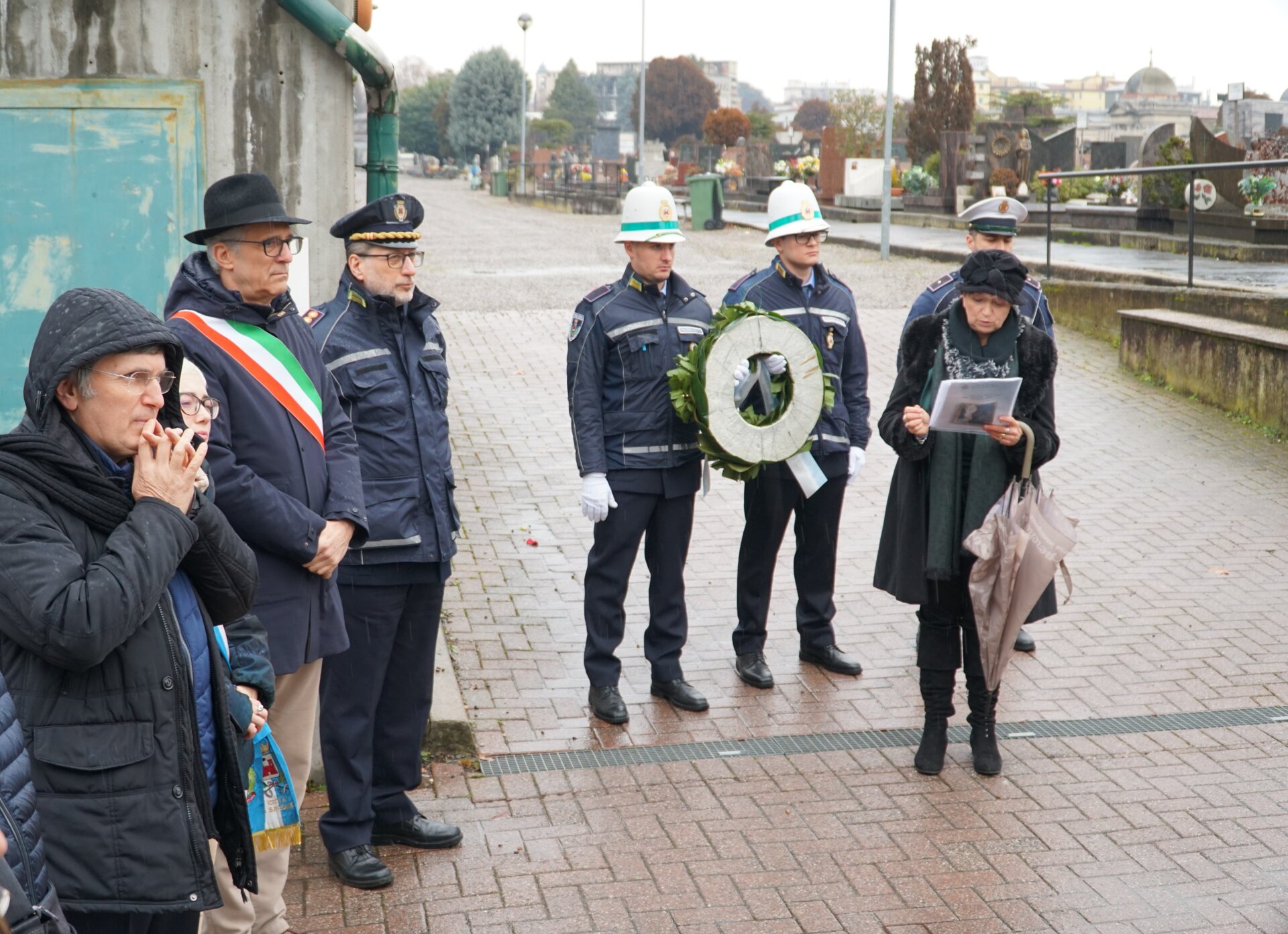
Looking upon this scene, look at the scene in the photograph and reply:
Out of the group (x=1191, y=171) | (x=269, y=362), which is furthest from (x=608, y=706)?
(x=1191, y=171)

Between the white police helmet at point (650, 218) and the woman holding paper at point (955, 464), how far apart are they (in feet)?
3.60

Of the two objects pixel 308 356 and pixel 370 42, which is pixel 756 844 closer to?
pixel 308 356

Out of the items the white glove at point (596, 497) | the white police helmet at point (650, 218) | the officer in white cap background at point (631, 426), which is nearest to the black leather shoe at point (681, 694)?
the officer in white cap background at point (631, 426)

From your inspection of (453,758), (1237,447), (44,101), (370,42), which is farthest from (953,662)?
(1237,447)

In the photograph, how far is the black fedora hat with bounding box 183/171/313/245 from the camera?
3.86 meters

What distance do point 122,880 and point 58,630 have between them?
551 millimetres

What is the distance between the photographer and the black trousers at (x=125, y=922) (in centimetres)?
283

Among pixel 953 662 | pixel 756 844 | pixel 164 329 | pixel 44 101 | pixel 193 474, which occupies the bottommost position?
pixel 756 844

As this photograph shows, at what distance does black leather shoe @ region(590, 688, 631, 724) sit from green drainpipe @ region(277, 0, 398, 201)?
2304mm

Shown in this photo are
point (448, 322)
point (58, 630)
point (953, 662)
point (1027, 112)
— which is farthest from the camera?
point (1027, 112)

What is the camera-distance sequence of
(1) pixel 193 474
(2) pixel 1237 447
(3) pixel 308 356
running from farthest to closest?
(2) pixel 1237 447, (3) pixel 308 356, (1) pixel 193 474

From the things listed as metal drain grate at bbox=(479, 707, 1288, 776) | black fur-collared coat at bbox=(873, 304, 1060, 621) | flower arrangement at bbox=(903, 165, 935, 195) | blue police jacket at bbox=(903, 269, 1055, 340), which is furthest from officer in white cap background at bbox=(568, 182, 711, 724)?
flower arrangement at bbox=(903, 165, 935, 195)

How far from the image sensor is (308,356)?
410 cm

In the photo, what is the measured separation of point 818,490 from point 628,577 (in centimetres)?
105
